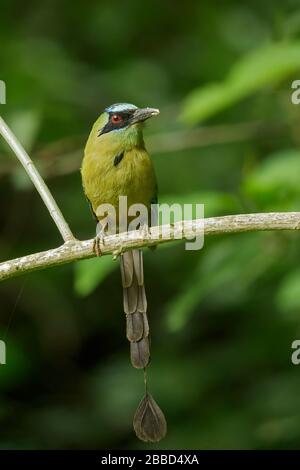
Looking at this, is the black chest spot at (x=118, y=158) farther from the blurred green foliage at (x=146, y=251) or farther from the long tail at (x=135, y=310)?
the blurred green foliage at (x=146, y=251)

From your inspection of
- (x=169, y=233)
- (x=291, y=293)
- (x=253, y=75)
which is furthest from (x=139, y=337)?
(x=253, y=75)

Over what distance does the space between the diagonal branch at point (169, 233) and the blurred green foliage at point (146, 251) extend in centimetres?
192

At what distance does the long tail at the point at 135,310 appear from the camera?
3664 millimetres

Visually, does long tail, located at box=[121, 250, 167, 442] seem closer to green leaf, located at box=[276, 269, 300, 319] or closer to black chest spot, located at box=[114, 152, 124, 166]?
black chest spot, located at box=[114, 152, 124, 166]

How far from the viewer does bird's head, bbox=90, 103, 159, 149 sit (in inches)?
167

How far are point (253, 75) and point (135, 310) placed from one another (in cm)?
124

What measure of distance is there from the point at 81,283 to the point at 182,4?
12.1 ft

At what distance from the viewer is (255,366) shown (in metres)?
5.79

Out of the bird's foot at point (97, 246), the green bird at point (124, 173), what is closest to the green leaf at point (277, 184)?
the green bird at point (124, 173)

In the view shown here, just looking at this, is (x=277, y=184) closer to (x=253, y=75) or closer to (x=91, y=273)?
(x=253, y=75)

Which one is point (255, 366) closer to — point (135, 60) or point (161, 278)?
point (161, 278)

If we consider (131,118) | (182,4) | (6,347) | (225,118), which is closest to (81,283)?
(131,118)

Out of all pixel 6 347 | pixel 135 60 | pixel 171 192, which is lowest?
pixel 6 347

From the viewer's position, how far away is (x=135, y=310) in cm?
395
